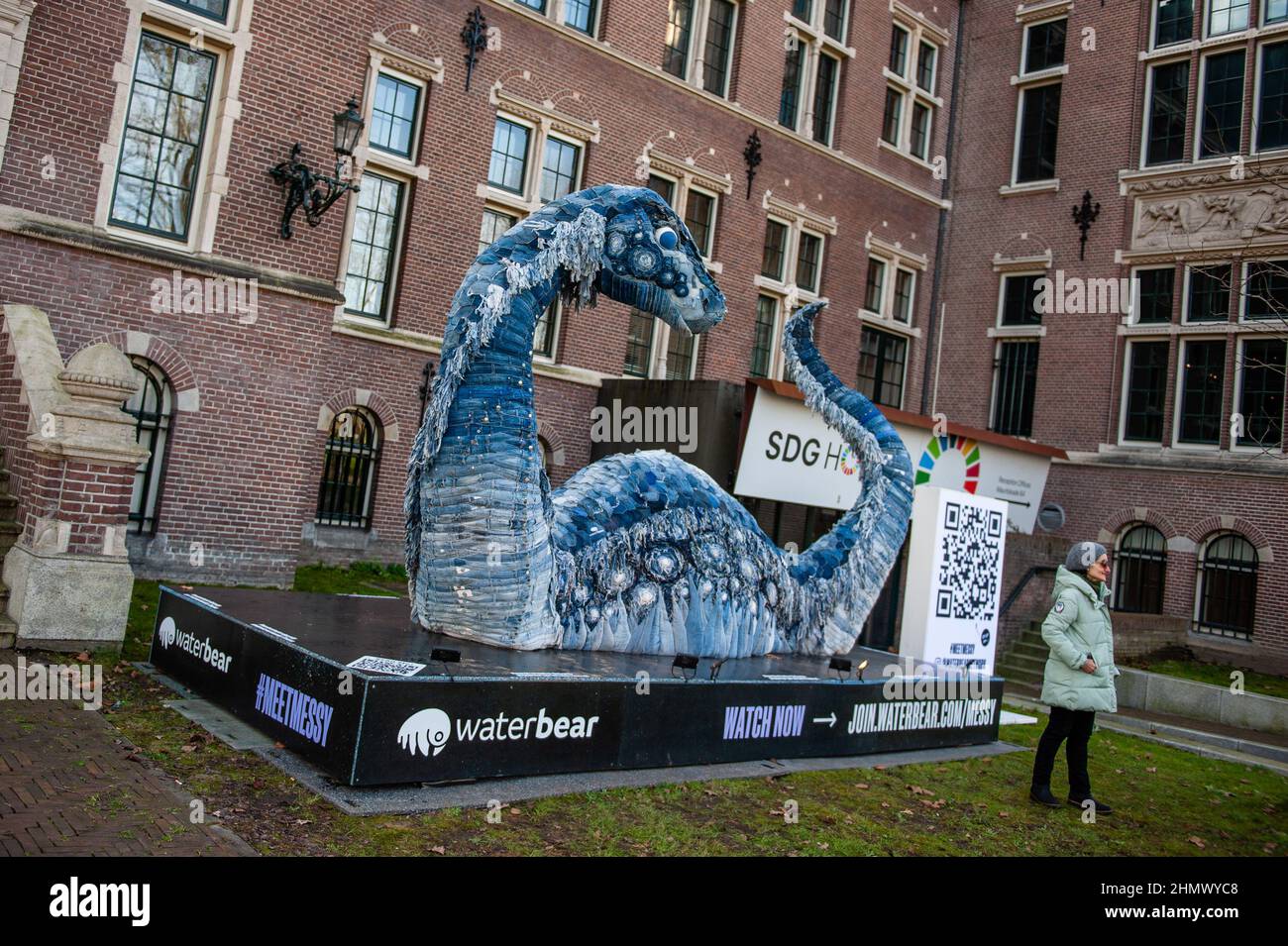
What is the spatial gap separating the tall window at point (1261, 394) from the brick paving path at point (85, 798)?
17234 millimetres

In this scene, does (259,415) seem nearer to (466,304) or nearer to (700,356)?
(466,304)

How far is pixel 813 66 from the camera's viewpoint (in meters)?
19.0

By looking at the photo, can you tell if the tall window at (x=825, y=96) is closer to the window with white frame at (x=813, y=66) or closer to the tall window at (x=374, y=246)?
the window with white frame at (x=813, y=66)

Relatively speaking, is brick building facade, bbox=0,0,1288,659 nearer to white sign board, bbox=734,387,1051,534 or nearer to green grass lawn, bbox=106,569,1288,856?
white sign board, bbox=734,387,1051,534

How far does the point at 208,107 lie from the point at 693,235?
8.75 meters

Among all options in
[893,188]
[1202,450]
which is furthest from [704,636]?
[893,188]

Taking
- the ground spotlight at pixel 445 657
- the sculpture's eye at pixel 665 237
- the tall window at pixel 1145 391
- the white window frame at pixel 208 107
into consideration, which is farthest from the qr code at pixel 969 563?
the tall window at pixel 1145 391

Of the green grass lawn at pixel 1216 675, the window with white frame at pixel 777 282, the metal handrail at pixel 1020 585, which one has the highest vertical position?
the window with white frame at pixel 777 282

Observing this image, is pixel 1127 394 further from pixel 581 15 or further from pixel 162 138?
pixel 162 138

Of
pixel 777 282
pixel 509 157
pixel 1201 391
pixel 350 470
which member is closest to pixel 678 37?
pixel 509 157

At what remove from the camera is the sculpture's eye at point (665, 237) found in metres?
6.24

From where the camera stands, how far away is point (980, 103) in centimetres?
2150

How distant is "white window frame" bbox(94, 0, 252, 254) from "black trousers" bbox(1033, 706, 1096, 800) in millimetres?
9113
